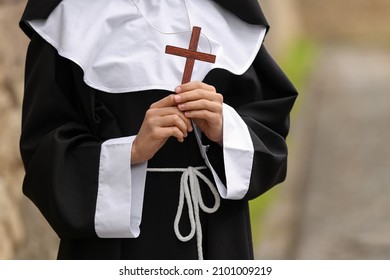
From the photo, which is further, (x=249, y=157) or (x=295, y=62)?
(x=295, y=62)

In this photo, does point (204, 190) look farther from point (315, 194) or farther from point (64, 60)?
point (315, 194)

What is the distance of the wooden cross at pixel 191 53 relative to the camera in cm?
245

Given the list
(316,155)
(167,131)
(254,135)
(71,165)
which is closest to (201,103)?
(167,131)

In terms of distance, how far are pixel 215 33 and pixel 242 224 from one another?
553 mm

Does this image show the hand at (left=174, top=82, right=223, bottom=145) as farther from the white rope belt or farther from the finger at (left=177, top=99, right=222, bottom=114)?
the white rope belt

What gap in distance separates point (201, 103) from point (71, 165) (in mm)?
408

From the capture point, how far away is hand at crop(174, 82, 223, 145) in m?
2.36

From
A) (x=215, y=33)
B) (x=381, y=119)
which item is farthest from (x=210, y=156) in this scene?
(x=381, y=119)

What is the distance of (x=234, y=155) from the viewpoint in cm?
251

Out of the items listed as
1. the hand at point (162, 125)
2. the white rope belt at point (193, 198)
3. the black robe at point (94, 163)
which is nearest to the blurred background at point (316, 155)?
the black robe at point (94, 163)

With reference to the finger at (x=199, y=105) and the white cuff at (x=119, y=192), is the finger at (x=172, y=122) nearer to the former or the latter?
the finger at (x=199, y=105)

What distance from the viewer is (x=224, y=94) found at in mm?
2652

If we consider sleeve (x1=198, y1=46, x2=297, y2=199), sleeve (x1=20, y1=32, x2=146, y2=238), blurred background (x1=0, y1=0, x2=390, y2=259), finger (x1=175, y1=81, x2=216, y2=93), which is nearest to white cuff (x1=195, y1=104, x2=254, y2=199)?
sleeve (x1=198, y1=46, x2=297, y2=199)

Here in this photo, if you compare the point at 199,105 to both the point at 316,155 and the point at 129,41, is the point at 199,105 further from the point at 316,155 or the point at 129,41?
the point at 316,155
